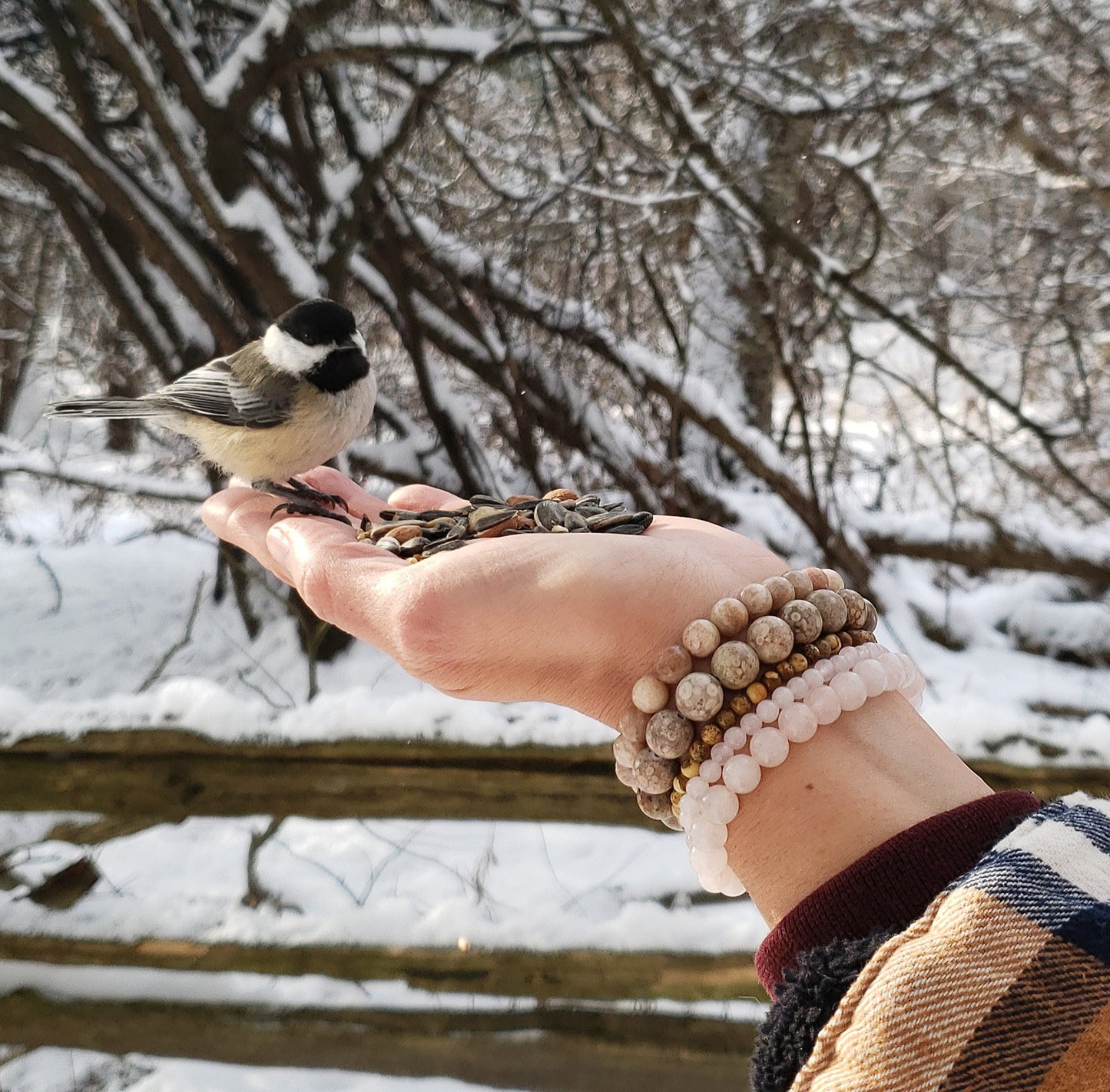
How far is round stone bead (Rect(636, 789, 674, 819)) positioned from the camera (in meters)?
0.89

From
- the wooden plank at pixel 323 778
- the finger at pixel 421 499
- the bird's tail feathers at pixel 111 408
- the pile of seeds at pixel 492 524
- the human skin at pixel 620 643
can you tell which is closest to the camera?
the human skin at pixel 620 643

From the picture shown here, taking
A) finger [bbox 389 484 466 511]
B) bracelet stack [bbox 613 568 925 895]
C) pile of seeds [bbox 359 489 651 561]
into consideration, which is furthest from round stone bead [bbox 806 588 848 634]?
finger [bbox 389 484 466 511]

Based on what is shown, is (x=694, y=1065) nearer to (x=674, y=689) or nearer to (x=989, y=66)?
(x=674, y=689)

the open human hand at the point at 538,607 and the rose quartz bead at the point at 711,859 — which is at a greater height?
the open human hand at the point at 538,607

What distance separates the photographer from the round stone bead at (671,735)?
0.83m

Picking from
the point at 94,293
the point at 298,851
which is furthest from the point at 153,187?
the point at 298,851

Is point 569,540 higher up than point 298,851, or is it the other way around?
point 569,540

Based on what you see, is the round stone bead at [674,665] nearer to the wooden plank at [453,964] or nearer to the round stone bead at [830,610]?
the round stone bead at [830,610]

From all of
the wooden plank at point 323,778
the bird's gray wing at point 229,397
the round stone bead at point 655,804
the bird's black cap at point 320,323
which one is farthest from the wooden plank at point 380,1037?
the bird's black cap at point 320,323

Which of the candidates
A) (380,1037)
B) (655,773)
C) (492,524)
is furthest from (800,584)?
(380,1037)

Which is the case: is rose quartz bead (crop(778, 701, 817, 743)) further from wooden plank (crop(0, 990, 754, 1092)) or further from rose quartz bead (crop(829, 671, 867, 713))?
wooden plank (crop(0, 990, 754, 1092))

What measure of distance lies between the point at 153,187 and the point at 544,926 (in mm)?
2645

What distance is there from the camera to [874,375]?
295 cm

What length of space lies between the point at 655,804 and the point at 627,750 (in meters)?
0.07
